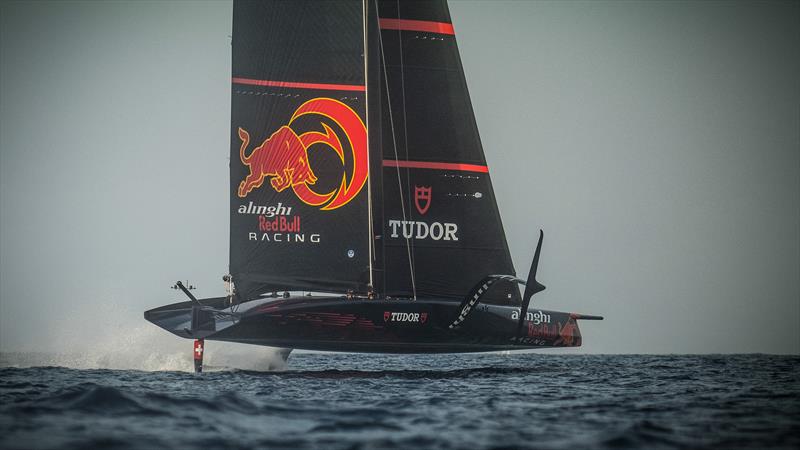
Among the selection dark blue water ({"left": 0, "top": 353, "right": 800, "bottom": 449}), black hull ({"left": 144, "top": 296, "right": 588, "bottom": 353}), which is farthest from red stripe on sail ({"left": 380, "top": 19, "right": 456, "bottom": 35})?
dark blue water ({"left": 0, "top": 353, "right": 800, "bottom": 449})

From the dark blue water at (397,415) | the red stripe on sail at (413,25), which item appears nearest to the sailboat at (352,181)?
the red stripe on sail at (413,25)

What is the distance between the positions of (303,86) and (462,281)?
6.87 metres

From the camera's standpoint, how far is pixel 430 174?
25469 mm

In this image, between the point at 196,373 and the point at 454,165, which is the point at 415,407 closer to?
the point at 196,373

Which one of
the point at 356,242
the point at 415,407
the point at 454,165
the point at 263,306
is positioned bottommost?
the point at 415,407

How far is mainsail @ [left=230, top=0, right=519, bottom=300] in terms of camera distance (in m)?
25.1

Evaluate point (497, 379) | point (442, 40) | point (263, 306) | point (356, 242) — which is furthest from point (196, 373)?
point (442, 40)

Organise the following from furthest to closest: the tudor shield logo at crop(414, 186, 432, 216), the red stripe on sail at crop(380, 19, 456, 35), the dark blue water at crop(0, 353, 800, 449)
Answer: the red stripe on sail at crop(380, 19, 456, 35)
the tudor shield logo at crop(414, 186, 432, 216)
the dark blue water at crop(0, 353, 800, 449)

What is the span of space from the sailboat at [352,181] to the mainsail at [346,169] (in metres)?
0.03

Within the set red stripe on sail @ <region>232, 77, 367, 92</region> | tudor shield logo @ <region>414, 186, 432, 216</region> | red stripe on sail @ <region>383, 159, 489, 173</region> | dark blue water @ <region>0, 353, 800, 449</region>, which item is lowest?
dark blue water @ <region>0, 353, 800, 449</region>

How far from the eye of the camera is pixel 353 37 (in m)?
25.5

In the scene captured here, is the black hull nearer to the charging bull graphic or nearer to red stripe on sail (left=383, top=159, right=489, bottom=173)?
the charging bull graphic

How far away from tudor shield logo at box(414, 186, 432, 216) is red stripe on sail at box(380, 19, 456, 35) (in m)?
4.58

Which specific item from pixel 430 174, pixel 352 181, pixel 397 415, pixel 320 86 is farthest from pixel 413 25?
pixel 397 415
